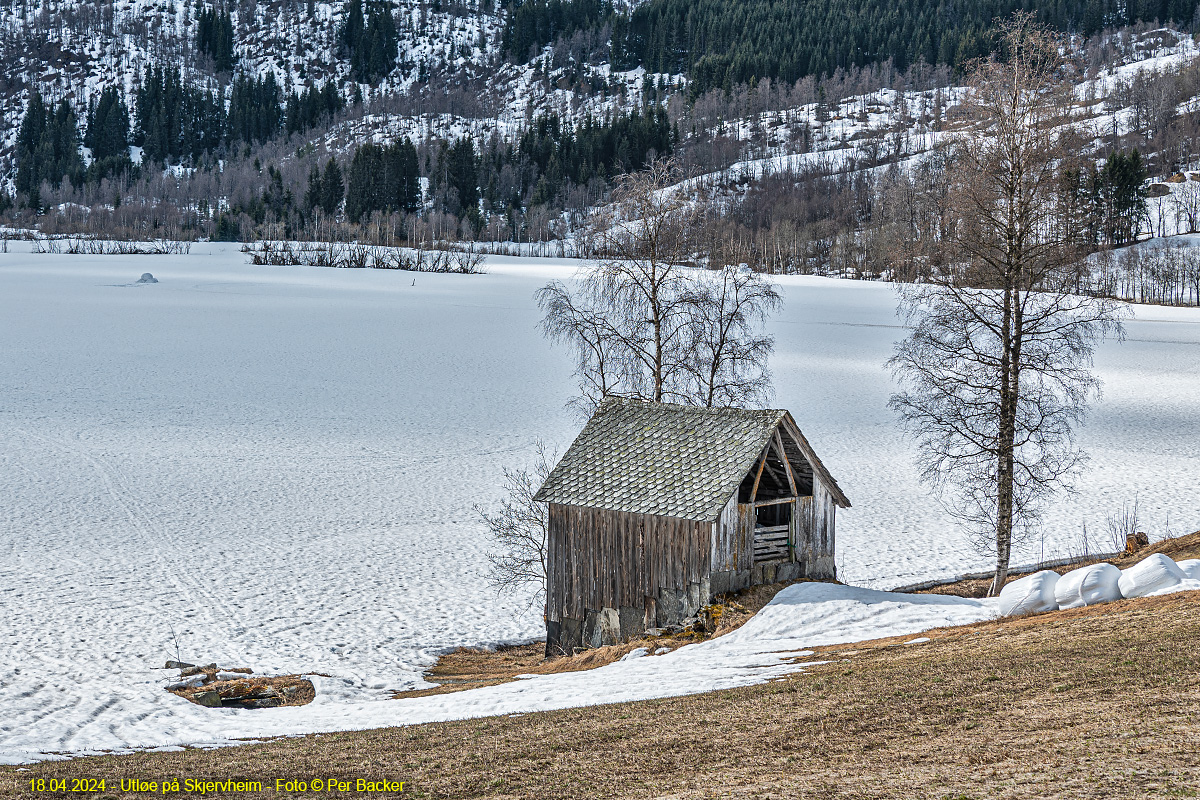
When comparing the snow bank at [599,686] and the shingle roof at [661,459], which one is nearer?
the snow bank at [599,686]

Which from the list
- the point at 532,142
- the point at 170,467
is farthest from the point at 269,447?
the point at 532,142

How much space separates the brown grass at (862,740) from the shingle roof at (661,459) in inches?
206

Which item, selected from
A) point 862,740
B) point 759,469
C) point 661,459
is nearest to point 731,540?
point 759,469

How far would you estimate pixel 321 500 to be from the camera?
3216 centimetres

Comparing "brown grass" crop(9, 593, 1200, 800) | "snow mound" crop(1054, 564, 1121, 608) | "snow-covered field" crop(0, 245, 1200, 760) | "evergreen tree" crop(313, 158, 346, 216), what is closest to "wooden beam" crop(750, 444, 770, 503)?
"snow-covered field" crop(0, 245, 1200, 760)

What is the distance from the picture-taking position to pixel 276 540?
28.5 metres

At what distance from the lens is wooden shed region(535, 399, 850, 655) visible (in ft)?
65.6

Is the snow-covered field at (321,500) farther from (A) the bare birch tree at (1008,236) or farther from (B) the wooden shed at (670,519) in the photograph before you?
(A) the bare birch tree at (1008,236)

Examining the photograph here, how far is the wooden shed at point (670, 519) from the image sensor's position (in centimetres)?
2000

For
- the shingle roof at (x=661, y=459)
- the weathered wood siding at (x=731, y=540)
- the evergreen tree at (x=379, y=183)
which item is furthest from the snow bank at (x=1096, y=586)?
the evergreen tree at (x=379, y=183)

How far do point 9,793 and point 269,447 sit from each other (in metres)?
27.5

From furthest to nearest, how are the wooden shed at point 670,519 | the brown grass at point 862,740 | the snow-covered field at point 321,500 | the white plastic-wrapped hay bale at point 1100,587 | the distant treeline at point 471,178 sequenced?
the distant treeline at point 471,178
the wooden shed at point 670,519
the snow-covered field at point 321,500
the white plastic-wrapped hay bale at point 1100,587
the brown grass at point 862,740

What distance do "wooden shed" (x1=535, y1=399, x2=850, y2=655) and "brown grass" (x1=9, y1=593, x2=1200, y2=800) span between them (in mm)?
4741

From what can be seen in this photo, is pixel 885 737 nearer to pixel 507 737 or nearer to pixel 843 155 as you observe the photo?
pixel 507 737
